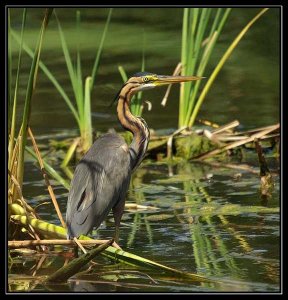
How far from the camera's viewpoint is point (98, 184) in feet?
23.0

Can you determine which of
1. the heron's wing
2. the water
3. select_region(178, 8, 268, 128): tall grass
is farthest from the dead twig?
the heron's wing

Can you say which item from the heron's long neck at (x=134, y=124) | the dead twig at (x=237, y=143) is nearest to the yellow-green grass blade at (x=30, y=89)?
the heron's long neck at (x=134, y=124)

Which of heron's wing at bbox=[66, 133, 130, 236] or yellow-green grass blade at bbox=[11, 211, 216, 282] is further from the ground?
heron's wing at bbox=[66, 133, 130, 236]

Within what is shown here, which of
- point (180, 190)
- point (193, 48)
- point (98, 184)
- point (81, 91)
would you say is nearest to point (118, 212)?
point (98, 184)

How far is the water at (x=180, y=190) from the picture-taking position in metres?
6.43

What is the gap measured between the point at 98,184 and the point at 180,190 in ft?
6.79

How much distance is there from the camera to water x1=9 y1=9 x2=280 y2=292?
21.1ft

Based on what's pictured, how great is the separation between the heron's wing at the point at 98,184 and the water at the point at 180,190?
35cm

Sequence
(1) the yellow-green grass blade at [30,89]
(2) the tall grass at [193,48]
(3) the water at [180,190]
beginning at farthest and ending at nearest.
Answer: (2) the tall grass at [193,48] → (1) the yellow-green grass blade at [30,89] → (3) the water at [180,190]

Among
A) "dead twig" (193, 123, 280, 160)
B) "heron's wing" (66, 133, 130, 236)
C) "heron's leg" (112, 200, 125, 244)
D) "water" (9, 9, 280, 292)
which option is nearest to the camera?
"water" (9, 9, 280, 292)

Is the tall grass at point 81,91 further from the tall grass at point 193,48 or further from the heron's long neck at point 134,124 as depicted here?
the heron's long neck at point 134,124

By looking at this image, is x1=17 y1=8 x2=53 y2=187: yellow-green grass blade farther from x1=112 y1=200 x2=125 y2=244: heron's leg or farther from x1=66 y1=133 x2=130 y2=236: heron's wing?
x1=112 y1=200 x2=125 y2=244: heron's leg

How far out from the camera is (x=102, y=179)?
7.07 m

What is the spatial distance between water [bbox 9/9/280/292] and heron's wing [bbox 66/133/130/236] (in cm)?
35
